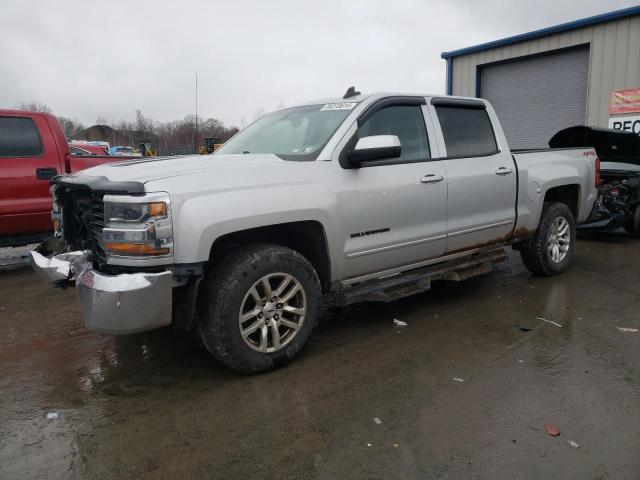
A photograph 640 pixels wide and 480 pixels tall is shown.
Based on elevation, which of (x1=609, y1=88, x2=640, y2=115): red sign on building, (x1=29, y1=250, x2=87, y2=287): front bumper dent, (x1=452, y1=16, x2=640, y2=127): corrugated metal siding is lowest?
(x1=29, y1=250, x2=87, y2=287): front bumper dent

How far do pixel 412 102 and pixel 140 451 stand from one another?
3.35 metres

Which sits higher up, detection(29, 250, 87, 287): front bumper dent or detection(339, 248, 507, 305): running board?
detection(29, 250, 87, 287): front bumper dent

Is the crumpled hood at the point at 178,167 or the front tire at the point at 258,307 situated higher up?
the crumpled hood at the point at 178,167

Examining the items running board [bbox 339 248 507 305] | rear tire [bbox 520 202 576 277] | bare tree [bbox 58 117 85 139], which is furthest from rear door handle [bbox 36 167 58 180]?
bare tree [bbox 58 117 85 139]

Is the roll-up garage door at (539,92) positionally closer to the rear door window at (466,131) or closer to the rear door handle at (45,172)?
Result: the rear door window at (466,131)

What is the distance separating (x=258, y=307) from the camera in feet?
11.1

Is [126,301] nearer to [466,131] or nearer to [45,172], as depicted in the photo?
[466,131]

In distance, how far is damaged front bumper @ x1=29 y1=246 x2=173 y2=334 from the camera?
9.53 feet

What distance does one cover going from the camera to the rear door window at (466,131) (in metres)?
4.67

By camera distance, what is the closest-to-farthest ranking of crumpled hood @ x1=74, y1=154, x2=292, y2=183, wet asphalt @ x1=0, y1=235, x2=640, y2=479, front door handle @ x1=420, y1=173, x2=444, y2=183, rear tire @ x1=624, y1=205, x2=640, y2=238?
wet asphalt @ x1=0, y1=235, x2=640, y2=479
crumpled hood @ x1=74, y1=154, x2=292, y2=183
front door handle @ x1=420, y1=173, x2=444, y2=183
rear tire @ x1=624, y1=205, x2=640, y2=238

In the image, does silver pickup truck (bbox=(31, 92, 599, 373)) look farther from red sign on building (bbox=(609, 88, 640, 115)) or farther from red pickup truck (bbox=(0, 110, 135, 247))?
red sign on building (bbox=(609, 88, 640, 115))

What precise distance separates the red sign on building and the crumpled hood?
1132 centimetres

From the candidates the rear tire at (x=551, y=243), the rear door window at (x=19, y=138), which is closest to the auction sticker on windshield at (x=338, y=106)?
the rear tire at (x=551, y=243)

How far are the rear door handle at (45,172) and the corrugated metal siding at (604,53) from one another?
12.1m
